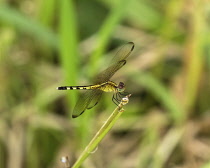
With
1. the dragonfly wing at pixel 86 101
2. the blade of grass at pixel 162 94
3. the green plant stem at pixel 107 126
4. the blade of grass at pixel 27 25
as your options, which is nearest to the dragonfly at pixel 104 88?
the dragonfly wing at pixel 86 101

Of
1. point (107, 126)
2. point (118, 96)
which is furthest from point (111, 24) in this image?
A: point (107, 126)

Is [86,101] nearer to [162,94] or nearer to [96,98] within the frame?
[96,98]

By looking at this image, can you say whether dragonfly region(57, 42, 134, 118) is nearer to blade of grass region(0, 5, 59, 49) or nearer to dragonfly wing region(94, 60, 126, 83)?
dragonfly wing region(94, 60, 126, 83)

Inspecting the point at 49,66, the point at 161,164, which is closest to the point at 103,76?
the point at 161,164

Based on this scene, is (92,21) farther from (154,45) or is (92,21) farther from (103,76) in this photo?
(103,76)

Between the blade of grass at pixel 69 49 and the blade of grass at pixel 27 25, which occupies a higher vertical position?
the blade of grass at pixel 27 25

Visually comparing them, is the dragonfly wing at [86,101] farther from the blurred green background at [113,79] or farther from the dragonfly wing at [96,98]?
the blurred green background at [113,79]

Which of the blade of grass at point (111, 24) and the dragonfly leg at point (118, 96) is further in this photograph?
the blade of grass at point (111, 24)
